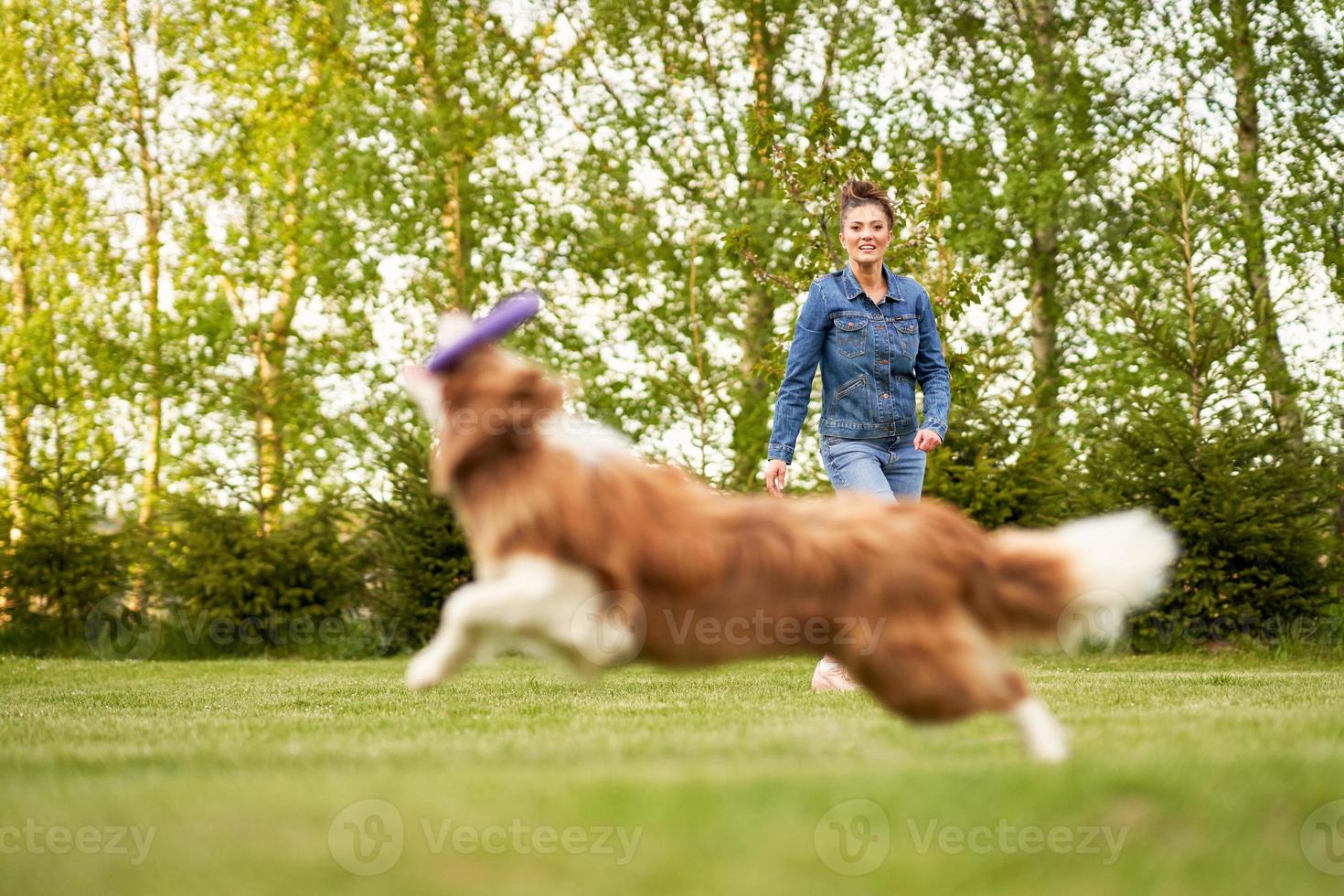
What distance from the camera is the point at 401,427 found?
13.2 meters

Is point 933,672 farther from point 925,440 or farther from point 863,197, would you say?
point 863,197

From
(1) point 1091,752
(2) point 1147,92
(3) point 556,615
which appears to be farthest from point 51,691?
(2) point 1147,92

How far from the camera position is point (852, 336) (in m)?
6.12

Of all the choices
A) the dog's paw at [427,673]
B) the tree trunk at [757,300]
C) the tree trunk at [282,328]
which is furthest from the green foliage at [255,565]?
the dog's paw at [427,673]

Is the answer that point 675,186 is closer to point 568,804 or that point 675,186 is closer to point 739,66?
point 739,66

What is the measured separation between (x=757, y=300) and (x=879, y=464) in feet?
40.2

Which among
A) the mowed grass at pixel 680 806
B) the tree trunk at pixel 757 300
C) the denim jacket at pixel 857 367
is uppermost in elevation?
the tree trunk at pixel 757 300

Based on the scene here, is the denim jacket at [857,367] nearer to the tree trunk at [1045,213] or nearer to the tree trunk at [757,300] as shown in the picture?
the tree trunk at [757,300]

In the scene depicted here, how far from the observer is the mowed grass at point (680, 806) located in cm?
259

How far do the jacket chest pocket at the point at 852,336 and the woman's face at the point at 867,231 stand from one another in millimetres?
293

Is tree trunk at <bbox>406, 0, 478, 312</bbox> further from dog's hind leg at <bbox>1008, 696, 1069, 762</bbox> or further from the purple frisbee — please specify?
dog's hind leg at <bbox>1008, 696, 1069, 762</bbox>

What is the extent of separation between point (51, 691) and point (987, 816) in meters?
6.70

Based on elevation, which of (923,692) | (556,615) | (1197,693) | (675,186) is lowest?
(1197,693)

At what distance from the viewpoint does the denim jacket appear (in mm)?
6086
